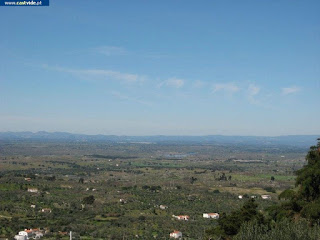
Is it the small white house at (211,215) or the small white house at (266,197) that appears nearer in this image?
the small white house at (211,215)

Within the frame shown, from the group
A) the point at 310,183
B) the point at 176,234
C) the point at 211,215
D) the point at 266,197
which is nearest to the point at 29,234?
the point at 176,234

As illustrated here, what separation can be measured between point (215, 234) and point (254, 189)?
5705 cm

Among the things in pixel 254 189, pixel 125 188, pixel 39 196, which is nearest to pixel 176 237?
pixel 39 196

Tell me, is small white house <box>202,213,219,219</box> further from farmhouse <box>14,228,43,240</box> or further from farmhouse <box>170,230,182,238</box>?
farmhouse <box>14,228,43,240</box>

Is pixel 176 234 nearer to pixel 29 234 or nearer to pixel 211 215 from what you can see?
pixel 211 215

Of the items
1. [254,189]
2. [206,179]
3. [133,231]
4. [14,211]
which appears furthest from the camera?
[206,179]

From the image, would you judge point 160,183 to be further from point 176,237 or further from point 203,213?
point 176,237

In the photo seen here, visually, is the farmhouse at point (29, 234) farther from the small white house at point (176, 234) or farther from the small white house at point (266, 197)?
the small white house at point (266, 197)

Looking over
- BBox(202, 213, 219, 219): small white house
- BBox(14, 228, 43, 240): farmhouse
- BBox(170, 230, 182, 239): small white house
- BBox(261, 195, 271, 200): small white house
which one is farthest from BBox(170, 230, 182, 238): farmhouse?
BBox(261, 195, 271, 200): small white house

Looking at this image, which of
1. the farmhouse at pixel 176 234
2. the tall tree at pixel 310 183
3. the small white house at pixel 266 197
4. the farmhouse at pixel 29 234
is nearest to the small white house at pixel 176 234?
the farmhouse at pixel 176 234

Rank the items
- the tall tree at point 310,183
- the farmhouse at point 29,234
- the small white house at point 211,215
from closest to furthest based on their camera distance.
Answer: the tall tree at point 310,183
the farmhouse at point 29,234
the small white house at point 211,215

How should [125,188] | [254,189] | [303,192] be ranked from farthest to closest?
[254,189] < [125,188] < [303,192]

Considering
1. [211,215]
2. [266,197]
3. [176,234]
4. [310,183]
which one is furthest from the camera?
[266,197]

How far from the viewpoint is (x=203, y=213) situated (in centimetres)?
4934
